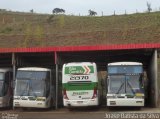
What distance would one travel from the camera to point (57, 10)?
91000 millimetres

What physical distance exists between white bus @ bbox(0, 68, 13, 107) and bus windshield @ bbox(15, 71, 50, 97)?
154cm

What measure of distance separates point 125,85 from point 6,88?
837 centimetres

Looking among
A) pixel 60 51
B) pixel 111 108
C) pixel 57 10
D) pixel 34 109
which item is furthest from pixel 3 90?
pixel 57 10

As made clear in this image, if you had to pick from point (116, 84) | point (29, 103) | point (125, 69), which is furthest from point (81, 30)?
point (116, 84)

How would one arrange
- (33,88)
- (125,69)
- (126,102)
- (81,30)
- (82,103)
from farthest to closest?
1. (81,30)
2. (33,88)
3. (125,69)
4. (82,103)
5. (126,102)

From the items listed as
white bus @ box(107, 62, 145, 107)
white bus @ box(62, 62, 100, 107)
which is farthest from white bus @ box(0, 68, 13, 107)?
white bus @ box(107, 62, 145, 107)

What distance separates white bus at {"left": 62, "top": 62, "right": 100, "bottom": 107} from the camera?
3170cm

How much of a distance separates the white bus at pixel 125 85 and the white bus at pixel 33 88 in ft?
14.2

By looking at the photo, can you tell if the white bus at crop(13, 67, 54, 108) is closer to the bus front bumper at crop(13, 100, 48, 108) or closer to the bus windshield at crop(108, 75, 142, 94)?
the bus front bumper at crop(13, 100, 48, 108)

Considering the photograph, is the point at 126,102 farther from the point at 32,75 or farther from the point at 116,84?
the point at 32,75

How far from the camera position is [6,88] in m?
35.1

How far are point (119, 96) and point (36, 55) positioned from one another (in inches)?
337

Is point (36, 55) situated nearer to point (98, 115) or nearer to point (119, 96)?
point (119, 96)

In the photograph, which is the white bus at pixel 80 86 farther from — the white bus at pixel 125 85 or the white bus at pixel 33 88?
the white bus at pixel 33 88
